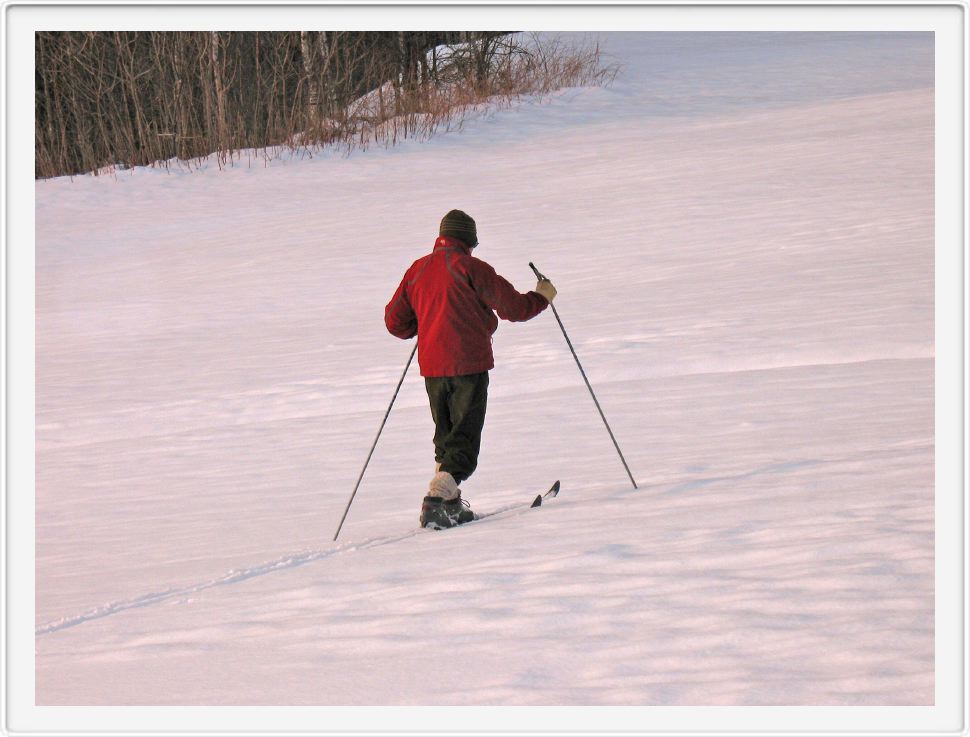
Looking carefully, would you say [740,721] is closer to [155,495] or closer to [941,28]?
[941,28]

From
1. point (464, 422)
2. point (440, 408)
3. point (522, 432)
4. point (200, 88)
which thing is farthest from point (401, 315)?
point (200, 88)

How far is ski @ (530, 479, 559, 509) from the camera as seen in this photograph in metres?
5.82

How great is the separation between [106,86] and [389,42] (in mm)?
7014

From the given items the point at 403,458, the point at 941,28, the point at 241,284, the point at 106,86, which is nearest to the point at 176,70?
the point at 106,86

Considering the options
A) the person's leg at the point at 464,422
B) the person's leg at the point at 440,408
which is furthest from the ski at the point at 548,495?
the person's leg at the point at 440,408

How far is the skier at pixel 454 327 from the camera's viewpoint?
5.43m

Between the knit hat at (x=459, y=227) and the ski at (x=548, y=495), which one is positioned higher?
the knit hat at (x=459, y=227)

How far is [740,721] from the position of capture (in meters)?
3.34

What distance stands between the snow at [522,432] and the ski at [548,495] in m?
0.08

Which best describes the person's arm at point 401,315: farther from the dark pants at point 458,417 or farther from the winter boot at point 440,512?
the winter boot at point 440,512

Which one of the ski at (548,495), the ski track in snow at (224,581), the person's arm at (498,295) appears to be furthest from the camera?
the ski at (548,495)

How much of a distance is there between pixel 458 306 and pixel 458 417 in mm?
515

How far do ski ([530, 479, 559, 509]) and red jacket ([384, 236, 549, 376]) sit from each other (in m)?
0.73

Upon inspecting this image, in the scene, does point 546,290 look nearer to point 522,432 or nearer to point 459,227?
point 459,227
